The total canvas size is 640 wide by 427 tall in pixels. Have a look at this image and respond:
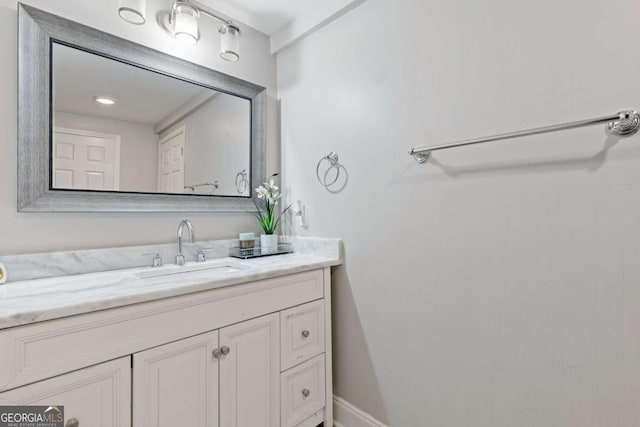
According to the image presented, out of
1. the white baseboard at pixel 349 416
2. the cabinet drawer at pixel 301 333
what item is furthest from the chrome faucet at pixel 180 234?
the white baseboard at pixel 349 416

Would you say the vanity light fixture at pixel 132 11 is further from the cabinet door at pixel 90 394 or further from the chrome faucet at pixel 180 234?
the cabinet door at pixel 90 394

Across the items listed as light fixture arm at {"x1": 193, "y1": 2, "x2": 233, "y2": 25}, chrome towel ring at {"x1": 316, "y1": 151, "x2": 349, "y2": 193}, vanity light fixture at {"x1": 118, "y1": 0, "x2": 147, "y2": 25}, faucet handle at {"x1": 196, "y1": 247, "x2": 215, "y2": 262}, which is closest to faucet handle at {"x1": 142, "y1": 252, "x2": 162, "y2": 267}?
faucet handle at {"x1": 196, "y1": 247, "x2": 215, "y2": 262}

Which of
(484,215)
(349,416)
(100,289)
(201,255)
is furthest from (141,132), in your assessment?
(349,416)

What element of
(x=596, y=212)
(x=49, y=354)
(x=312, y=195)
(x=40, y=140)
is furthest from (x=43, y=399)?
(x=596, y=212)

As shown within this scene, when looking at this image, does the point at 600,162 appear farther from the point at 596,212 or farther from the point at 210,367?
the point at 210,367

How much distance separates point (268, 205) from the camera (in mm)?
1849

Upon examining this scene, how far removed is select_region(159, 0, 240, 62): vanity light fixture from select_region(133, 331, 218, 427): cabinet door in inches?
54.4

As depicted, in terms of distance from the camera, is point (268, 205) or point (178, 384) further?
point (268, 205)

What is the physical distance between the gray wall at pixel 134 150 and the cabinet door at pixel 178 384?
82 centimetres

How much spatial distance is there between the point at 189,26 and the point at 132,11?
25cm

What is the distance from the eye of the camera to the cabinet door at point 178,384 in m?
0.94

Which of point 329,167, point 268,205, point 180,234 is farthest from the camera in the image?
point 268,205

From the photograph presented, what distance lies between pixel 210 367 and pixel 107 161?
1.00 metres

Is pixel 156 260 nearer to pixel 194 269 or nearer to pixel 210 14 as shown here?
pixel 194 269
